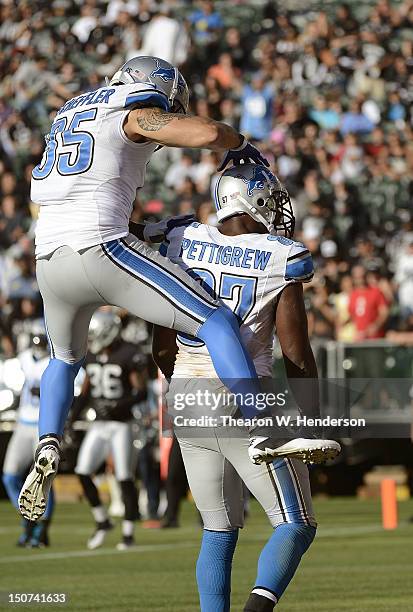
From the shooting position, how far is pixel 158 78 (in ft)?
18.9

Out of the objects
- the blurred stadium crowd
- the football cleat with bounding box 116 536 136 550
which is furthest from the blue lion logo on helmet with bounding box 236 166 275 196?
the blurred stadium crowd

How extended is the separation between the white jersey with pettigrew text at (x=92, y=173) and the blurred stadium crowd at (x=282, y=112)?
32.1 feet

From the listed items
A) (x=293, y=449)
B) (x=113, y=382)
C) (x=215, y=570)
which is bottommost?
(x=113, y=382)

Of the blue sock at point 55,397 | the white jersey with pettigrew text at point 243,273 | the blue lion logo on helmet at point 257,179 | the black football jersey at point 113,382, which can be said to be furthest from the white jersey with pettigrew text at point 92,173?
the black football jersey at point 113,382

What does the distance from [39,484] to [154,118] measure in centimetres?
153

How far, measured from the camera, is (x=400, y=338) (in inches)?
594

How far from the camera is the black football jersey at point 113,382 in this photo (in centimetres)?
1261

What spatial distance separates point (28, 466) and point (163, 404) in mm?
6697

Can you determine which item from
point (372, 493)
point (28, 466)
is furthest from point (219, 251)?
point (372, 493)

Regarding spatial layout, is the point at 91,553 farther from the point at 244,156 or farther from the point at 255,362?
the point at 244,156

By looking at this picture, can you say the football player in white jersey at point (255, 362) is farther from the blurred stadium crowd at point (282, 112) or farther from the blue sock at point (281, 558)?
the blurred stadium crowd at point (282, 112)

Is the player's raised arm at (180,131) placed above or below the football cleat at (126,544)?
above

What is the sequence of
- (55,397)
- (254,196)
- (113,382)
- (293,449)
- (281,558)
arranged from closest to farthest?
1. (293,449)
2. (281,558)
3. (254,196)
4. (55,397)
5. (113,382)

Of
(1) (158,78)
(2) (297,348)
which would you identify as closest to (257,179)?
(1) (158,78)
